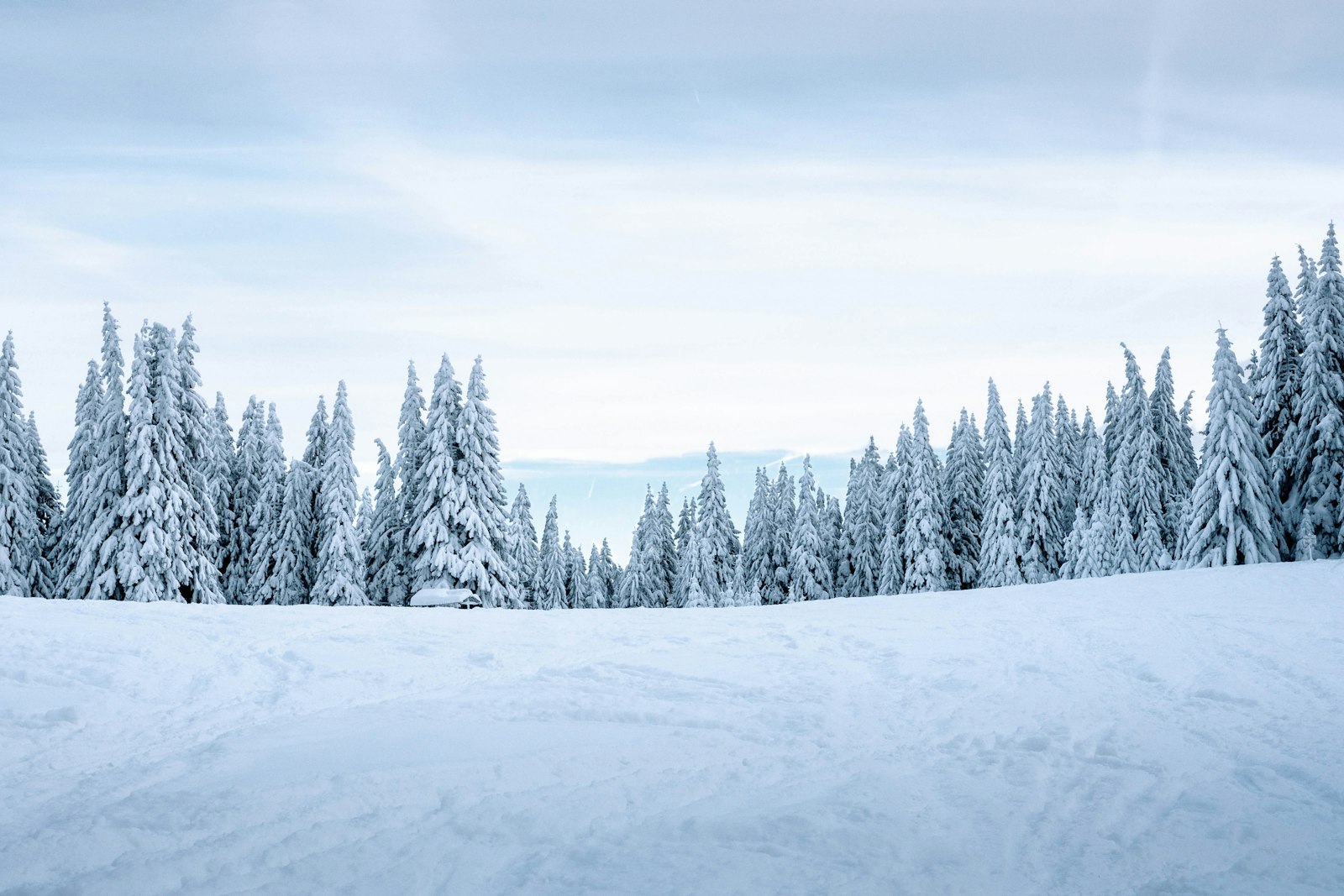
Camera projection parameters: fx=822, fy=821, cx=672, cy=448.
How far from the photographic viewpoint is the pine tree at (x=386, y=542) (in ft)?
141

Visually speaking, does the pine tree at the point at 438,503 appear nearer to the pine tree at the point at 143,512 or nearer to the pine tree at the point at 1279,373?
the pine tree at the point at 143,512

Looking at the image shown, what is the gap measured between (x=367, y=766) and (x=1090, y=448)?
58.6m

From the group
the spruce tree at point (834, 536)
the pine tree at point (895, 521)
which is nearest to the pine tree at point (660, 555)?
the spruce tree at point (834, 536)

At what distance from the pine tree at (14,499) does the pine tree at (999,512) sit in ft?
165

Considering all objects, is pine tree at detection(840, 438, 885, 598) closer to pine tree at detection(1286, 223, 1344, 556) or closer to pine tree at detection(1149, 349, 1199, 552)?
pine tree at detection(1149, 349, 1199, 552)

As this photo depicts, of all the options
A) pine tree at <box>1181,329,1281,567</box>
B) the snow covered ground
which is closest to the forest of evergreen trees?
pine tree at <box>1181,329,1281,567</box>

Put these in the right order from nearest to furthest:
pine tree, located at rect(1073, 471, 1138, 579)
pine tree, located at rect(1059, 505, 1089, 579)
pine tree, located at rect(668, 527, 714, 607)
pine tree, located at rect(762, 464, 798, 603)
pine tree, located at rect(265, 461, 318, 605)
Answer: pine tree, located at rect(265, 461, 318, 605) < pine tree, located at rect(1073, 471, 1138, 579) < pine tree, located at rect(1059, 505, 1089, 579) < pine tree, located at rect(668, 527, 714, 607) < pine tree, located at rect(762, 464, 798, 603)

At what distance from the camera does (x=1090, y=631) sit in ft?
51.4

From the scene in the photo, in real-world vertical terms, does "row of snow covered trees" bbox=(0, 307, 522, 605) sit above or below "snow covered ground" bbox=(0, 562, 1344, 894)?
above

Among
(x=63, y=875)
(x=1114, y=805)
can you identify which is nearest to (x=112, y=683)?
(x=63, y=875)

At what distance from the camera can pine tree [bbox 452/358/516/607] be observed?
38.0 meters

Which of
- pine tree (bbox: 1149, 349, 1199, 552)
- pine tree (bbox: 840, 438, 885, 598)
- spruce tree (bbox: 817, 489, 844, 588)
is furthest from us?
spruce tree (bbox: 817, 489, 844, 588)

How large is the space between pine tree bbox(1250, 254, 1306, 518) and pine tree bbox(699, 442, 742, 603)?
34422 mm

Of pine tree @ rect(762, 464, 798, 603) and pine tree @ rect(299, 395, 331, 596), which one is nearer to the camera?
pine tree @ rect(299, 395, 331, 596)
